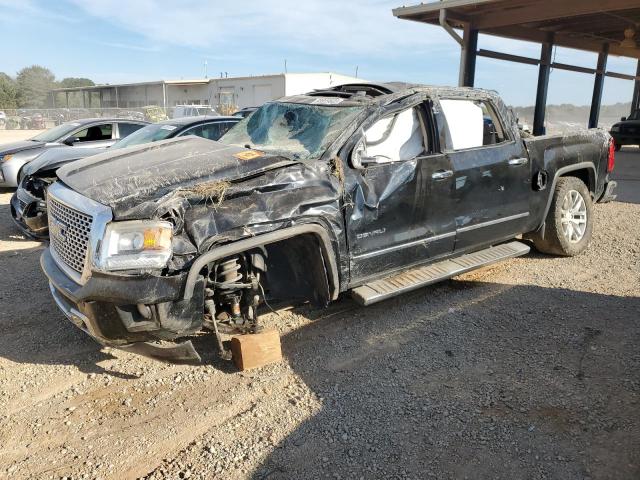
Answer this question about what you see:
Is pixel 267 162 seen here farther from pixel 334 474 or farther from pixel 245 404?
pixel 334 474

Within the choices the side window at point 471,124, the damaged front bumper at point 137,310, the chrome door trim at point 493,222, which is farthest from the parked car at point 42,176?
the chrome door trim at point 493,222

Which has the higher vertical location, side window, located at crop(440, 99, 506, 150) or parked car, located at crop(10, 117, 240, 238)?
side window, located at crop(440, 99, 506, 150)

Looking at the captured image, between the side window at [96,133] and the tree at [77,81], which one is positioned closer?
the side window at [96,133]

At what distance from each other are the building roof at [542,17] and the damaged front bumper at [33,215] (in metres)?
11.3

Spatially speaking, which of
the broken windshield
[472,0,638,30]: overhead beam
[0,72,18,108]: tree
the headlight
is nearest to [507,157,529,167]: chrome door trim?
the broken windshield

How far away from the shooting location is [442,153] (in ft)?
14.4

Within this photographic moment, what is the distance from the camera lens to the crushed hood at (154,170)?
122 inches

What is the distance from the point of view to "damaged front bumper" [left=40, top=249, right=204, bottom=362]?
2914mm

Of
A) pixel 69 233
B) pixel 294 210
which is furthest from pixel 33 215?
pixel 294 210

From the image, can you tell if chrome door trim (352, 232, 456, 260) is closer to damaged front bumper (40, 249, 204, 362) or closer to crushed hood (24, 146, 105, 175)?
damaged front bumper (40, 249, 204, 362)

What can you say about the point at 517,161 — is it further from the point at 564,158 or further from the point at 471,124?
the point at 564,158

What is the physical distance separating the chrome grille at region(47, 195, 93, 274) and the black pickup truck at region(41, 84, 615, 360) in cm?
1

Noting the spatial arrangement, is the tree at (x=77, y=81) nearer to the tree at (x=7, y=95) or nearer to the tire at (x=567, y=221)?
the tree at (x=7, y=95)

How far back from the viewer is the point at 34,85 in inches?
2648
